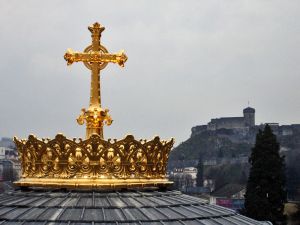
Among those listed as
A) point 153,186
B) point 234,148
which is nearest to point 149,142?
point 153,186

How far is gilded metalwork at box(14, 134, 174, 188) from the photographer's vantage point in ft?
20.8

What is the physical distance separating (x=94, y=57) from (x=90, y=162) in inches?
58.9

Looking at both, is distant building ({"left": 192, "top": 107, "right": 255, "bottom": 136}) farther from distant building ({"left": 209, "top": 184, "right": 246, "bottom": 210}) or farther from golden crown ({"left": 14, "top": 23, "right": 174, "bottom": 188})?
golden crown ({"left": 14, "top": 23, "right": 174, "bottom": 188})

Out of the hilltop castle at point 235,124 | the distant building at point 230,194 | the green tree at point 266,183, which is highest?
the hilltop castle at point 235,124

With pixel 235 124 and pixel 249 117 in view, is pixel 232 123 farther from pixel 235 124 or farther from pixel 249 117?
pixel 249 117

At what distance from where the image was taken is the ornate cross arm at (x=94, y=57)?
23.6 ft

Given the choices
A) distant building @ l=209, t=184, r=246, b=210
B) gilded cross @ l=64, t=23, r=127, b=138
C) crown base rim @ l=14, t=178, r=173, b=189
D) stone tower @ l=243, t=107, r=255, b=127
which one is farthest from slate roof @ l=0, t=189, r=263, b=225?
stone tower @ l=243, t=107, r=255, b=127

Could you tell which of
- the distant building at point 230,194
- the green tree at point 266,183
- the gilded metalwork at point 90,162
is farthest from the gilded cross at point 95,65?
the distant building at point 230,194

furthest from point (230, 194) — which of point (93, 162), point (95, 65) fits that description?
point (93, 162)

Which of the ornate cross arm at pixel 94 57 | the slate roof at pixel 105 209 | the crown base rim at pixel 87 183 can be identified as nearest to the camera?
the slate roof at pixel 105 209

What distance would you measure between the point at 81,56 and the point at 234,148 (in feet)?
517

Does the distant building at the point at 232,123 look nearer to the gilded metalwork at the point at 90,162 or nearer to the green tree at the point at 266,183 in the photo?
the green tree at the point at 266,183

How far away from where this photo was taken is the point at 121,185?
642 centimetres

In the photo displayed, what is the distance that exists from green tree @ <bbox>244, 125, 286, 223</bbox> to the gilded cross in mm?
A: 33645
